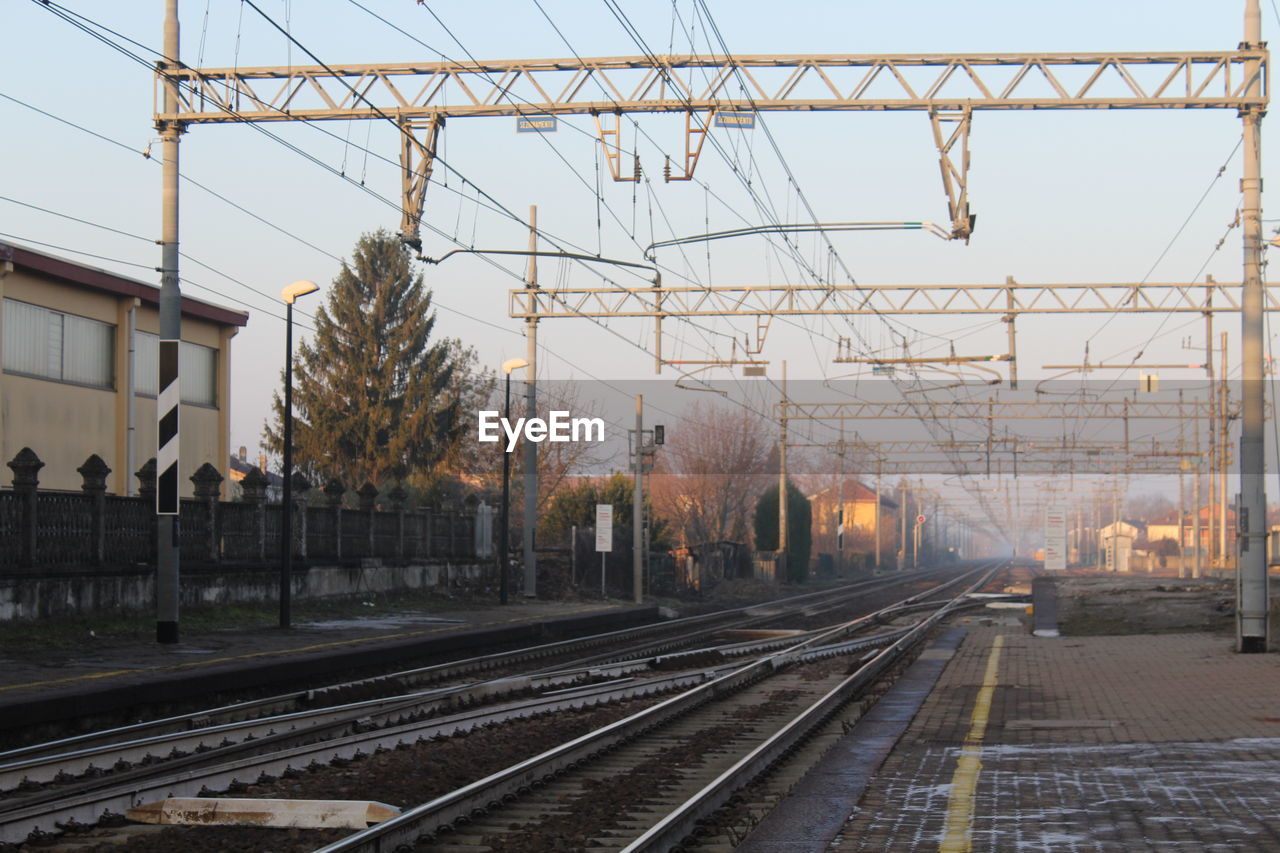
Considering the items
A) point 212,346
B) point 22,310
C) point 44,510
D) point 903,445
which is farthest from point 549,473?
point 44,510

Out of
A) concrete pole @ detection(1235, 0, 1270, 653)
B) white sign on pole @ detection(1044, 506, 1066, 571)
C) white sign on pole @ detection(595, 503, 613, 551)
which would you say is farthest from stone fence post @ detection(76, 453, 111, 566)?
white sign on pole @ detection(1044, 506, 1066, 571)

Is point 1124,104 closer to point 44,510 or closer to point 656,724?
point 656,724

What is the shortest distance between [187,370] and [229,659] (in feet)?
59.0

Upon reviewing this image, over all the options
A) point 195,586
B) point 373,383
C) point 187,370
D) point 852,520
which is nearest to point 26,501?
point 195,586

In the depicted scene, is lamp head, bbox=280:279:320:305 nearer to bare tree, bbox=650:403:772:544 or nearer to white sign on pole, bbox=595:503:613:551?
white sign on pole, bbox=595:503:613:551

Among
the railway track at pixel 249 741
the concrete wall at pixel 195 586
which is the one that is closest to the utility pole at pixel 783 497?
the concrete wall at pixel 195 586

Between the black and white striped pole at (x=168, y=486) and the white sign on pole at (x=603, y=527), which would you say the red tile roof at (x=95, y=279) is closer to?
the black and white striped pole at (x=168, y=486)

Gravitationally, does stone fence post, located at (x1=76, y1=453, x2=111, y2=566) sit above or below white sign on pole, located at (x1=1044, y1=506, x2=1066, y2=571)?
above

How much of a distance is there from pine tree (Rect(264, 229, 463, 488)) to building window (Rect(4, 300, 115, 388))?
2655cm

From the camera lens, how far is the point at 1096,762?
35.3ft

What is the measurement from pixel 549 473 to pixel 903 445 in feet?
Answer: 63.2

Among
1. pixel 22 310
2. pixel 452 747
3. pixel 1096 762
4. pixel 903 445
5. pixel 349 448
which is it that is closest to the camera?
pixel 1096 762

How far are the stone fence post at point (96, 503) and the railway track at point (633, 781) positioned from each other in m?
11.0

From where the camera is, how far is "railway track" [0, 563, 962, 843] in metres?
8.71
